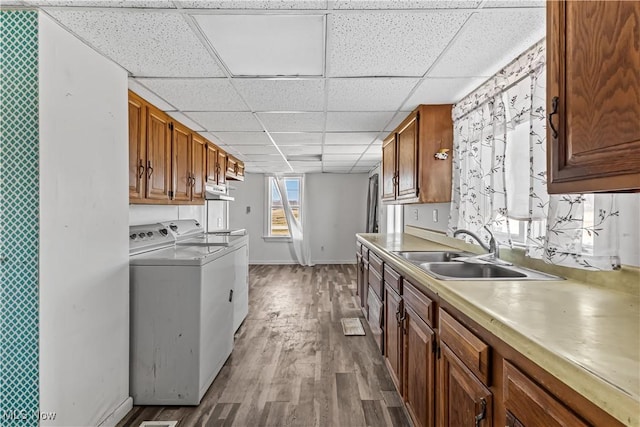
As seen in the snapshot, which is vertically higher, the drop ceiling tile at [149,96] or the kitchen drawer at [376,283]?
the drop ceiling tile at [149,96]

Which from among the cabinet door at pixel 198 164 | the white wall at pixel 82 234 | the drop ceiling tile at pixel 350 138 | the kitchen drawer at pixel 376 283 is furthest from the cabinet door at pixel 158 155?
the kitchen drawer at pixel 376 283

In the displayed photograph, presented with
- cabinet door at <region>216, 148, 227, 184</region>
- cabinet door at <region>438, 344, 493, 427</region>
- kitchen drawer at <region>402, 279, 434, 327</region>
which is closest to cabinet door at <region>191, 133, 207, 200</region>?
cabinet door at <region>216, 148, 227, 184</region>

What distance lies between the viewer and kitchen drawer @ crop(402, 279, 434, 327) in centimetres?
156

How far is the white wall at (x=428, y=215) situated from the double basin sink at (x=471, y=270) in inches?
25.9

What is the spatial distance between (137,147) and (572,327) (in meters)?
2.61

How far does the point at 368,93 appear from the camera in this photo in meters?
2.41

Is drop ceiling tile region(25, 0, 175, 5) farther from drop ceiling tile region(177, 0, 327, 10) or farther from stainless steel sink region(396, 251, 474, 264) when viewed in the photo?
stainless steel sink region(396, 251, 474, 264)

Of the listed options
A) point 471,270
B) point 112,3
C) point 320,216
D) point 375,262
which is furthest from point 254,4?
point 320,216

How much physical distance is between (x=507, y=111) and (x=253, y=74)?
1.57 metres

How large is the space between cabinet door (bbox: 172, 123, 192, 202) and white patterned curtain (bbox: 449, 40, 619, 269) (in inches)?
95.3

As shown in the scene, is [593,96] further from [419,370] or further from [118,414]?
[118,414]

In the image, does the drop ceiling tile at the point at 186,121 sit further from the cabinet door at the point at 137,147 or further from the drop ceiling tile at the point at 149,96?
the cabinet door at the point at 137,147

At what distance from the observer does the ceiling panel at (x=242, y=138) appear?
12.2ft

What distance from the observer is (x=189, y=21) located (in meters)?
1.53
